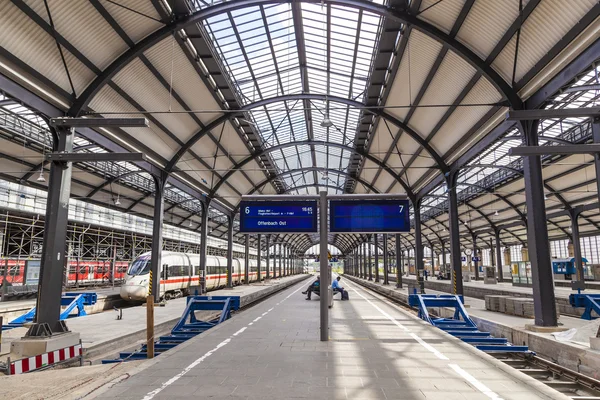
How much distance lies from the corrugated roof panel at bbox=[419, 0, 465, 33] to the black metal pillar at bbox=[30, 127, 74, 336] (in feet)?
39.3

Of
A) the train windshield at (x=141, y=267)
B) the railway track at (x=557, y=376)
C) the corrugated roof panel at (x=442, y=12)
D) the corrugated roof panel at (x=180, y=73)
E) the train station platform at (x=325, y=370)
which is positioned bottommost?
the railway track at (x=557, y=376)

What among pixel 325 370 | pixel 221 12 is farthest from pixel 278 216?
pixel 221 12

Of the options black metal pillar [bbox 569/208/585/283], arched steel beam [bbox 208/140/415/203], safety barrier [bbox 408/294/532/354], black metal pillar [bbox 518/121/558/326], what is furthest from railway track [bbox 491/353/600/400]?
black metal pillar [bbox 569/208/585/283]

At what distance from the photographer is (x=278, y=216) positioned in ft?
34.4

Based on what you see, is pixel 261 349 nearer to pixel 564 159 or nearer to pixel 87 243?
pixel 564 159

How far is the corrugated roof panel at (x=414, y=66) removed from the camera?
14.1 meters

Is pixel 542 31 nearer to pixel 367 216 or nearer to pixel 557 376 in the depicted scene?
pixel 367 216

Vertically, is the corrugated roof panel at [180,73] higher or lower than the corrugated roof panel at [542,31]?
higher

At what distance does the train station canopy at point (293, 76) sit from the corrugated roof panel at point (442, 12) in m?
0.05

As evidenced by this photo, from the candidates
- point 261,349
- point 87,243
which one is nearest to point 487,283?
point 261,349

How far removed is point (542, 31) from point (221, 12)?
966cm

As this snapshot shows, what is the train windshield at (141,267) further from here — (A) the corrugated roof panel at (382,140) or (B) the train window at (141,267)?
(A) the corrugated roof panel at (382,140)

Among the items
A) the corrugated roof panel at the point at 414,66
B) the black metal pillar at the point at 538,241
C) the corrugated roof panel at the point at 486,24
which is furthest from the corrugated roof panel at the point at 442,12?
the black metal pillar at the point at 538,241

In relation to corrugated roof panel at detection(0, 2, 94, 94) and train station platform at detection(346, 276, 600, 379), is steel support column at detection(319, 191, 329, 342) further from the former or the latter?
corrugated roof panel at detection(0, 2, 94, 94)
